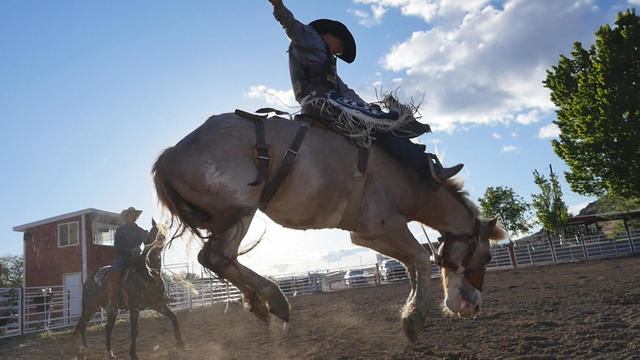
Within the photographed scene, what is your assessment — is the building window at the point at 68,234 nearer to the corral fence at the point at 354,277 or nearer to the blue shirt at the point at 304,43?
the corral fence at the point at 354,277

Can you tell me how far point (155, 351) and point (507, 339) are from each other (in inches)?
272

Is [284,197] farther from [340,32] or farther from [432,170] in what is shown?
[340,32]

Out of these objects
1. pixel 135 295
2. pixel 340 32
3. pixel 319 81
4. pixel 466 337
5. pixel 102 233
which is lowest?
pixel 466 337

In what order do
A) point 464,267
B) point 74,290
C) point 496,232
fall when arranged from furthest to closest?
1. point 74,290
2. point 496,232
3. point 464,267

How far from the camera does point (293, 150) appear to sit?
10.4 ft

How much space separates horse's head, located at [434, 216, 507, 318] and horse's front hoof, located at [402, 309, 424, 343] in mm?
784

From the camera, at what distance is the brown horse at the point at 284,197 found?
2.96m

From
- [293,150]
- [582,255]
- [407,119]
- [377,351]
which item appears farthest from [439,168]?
[582,255]

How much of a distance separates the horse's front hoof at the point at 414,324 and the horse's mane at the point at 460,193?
137 cm

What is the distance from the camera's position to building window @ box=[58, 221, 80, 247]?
25.2 meters

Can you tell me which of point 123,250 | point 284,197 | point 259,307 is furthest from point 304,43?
point 123,250

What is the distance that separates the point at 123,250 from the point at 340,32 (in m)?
7.02

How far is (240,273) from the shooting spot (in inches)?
117

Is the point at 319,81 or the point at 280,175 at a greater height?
the point at 319,81
